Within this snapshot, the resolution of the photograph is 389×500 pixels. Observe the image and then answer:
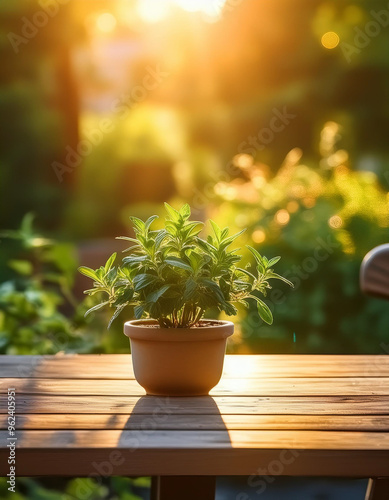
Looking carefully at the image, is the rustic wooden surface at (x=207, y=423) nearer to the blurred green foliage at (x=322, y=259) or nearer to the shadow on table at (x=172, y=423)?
Answer: the shadow on table at (x=172, y=423)

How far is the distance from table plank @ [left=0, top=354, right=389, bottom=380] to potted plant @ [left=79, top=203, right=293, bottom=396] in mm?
181

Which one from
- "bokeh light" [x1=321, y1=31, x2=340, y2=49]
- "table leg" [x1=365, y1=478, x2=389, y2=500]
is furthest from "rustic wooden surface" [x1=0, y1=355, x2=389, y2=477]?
"bokeh light" [x1=321, y1=31, x2=340, y2=49]

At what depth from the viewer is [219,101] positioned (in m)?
7.43

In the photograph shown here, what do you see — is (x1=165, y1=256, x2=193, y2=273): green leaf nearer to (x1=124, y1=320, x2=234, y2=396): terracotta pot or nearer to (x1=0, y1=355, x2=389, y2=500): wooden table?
(x1=124, y1=320, x2=234, y2=396): terracotta pot

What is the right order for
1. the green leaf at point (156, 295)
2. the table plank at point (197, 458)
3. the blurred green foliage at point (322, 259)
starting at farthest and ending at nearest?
the blurred green foliage at point (322, 259) < the green leaf at point (156, 295) < the table plank at point (197, 458)

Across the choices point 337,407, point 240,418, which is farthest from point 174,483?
point 337,407

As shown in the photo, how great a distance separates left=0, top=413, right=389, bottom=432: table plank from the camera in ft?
3.39

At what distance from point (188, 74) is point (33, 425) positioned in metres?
7.11

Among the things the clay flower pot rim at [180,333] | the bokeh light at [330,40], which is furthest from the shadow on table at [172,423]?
the bokeh light at [330,40]

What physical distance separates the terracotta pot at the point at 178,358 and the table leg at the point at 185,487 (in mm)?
219

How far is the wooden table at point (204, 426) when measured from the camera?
927 mm

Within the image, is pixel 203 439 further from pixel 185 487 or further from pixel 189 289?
pixel 189 289

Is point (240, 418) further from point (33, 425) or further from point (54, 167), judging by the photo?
point (54, 167)

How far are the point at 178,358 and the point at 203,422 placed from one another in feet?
0.63
